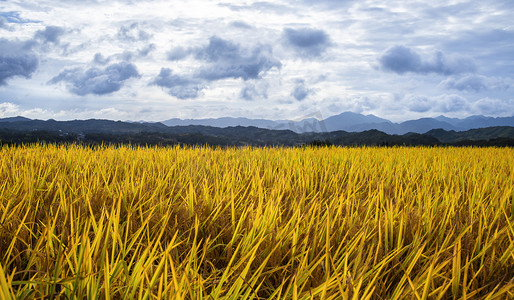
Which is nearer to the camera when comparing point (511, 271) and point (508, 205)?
point (511, 271)

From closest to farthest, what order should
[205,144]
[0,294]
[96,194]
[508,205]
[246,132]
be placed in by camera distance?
[0,294] < [96,194] < [508,205] < [205,144] < [246,132]

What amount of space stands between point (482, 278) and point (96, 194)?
2413 millimetres

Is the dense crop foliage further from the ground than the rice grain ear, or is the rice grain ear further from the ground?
the rice grain ear

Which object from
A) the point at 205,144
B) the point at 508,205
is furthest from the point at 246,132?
the point at 508,205

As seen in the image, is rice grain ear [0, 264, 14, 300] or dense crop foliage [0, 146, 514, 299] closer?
rice grain ear [0, 264, 14, 300]

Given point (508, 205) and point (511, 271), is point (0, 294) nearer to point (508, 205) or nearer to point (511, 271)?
point (511, 271)

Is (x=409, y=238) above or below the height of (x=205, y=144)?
below

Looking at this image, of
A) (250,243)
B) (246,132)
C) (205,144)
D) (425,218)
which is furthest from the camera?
(246,132)

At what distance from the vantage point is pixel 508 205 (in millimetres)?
2738

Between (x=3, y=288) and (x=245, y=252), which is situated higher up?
(x=3, y=288)

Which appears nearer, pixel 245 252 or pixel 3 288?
pixel 3 288

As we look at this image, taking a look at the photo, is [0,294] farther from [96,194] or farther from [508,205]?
[508,205]

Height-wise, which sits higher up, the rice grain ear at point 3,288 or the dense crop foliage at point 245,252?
the rice grain ear at point 3,288

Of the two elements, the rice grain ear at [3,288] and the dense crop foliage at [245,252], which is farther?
the dense crop foliage at [245,252]
